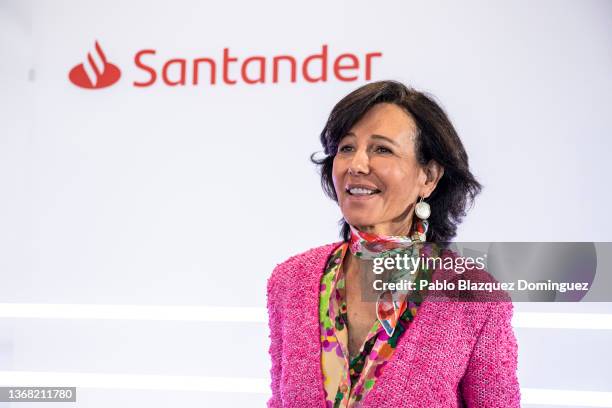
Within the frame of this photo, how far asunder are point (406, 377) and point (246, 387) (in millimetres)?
1941

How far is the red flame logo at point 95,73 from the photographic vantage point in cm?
347

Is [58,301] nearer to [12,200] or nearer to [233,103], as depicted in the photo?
[12,200]

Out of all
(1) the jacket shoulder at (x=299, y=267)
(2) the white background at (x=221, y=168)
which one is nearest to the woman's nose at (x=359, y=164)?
(1) the jacket shoulder at (x=299, y=267)

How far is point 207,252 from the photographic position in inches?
130

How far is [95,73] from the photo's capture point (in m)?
3.49

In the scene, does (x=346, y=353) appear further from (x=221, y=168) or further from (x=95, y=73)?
(x=95, y=73)

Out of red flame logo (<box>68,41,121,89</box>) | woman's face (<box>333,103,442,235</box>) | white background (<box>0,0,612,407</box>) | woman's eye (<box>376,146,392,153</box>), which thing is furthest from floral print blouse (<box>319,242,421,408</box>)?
red flame logo (<box>68,41,121,89</box>)

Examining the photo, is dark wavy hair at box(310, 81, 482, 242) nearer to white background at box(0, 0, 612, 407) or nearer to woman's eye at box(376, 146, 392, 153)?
woman's eye at box(376, 146, 392, 153)

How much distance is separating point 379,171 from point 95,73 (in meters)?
2.39

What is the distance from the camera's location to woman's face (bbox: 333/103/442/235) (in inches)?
59.7

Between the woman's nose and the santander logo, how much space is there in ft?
5.77

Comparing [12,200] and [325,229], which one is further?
[12,200]

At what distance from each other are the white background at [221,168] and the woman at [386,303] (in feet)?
4.90

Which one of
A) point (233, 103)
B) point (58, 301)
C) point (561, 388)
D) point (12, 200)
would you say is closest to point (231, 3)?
point (233, 103)
